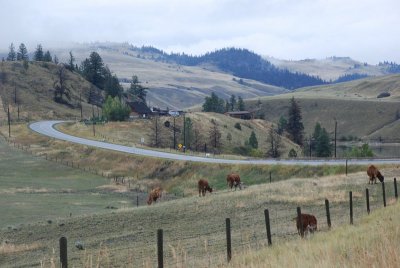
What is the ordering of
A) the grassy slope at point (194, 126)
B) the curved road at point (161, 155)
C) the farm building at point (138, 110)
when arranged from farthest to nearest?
the farm building at point (138, 110), the grassy slope at point (194, 126), the curved road at point (161, 155)

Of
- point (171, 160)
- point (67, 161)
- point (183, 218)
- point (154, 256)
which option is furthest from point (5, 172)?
point (154, 256)

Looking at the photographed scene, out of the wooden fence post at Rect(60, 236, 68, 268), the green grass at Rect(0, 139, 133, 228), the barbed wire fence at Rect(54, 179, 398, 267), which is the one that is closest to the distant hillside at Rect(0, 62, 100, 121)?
the green grass at Rect(0, 139, 133, 228)

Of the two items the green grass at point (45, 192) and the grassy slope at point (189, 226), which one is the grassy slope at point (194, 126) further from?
the grassy slope at point (189, 226)

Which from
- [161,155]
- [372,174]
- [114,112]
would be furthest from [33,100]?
[372,174]

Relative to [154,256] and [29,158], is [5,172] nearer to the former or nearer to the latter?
[29,158]

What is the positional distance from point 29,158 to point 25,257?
228ft

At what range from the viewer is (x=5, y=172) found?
7700cm

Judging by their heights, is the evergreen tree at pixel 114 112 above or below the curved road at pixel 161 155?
above

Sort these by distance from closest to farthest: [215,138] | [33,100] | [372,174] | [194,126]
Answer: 1. [372,174]
2. [215,138]
3. [194,126]
4. [33,100]

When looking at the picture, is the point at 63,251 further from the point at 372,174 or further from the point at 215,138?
the point at 215,138

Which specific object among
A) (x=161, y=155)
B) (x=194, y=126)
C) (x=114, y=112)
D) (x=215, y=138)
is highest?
(x=114, y=112)

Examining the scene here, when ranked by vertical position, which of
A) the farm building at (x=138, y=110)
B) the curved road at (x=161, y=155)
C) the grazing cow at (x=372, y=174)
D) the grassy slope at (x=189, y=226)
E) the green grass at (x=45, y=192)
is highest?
the farm building at (x=138, y=110)

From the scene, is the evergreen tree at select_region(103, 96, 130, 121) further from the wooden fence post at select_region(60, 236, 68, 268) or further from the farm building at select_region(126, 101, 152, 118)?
the wooden fence post at select_region(60, 236, 68, 268)

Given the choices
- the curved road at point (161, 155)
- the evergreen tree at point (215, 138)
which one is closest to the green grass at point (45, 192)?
the curved road at point (161, 155)
